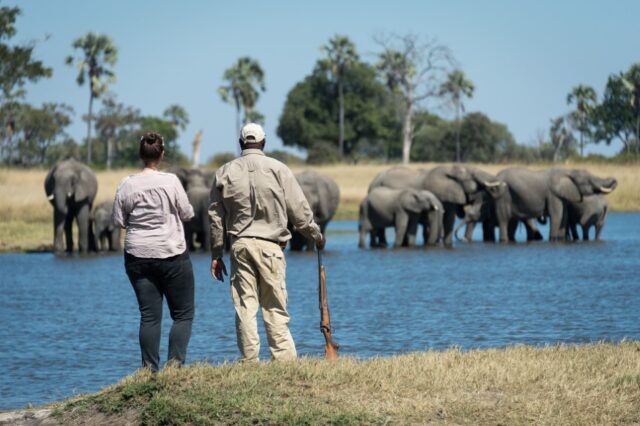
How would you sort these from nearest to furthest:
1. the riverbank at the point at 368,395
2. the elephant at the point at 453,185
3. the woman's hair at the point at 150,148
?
the riverbank at the point at 368,395
the woman's hair at the point at 150,148
the elephant at the point at 453,185

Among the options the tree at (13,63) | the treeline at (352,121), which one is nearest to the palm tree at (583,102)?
the treeline at (352,121)

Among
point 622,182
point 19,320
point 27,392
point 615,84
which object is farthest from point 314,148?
point 27,392

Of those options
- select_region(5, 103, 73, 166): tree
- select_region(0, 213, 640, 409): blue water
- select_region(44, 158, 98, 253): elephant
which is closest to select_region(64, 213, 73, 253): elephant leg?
select_region(44, 158, 98, 253): elephant

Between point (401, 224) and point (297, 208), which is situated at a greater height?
point (297, 208)

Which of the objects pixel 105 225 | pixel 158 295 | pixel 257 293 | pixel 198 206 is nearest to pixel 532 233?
pixel 198 206

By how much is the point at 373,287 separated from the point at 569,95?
93.2 metres

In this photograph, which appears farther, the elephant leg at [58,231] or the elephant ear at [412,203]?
the elephant ear at [412,203]

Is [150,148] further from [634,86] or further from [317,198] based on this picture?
[634,86]

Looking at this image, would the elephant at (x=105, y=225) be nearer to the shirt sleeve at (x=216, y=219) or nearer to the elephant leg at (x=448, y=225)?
the elephant leg at (x=448, y=225)

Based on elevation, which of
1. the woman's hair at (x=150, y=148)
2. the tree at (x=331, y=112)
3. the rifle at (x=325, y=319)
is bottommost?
the rifle at (x=325, y=319)

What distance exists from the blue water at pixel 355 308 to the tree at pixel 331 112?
7299cm

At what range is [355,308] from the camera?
67.1 ft

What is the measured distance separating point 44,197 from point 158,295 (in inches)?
1430

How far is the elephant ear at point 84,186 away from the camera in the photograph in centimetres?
3444
